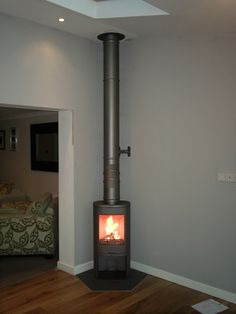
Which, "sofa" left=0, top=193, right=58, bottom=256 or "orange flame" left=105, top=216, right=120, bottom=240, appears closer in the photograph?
"orange flame" left=105, top=216, right=120, bottom=240

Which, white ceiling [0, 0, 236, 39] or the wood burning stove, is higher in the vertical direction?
white ceiling [0, 0, 236, 39]

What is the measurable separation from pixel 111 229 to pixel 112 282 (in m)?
0.56

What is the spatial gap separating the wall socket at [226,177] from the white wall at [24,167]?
357 centimetres

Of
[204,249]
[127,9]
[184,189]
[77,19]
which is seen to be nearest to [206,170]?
[184,189]

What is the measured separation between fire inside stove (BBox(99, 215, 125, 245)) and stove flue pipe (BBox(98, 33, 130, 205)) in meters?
0.18

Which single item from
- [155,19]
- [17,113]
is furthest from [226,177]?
[17,113]

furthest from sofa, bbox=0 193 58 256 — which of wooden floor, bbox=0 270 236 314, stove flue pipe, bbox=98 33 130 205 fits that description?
stove flue pipe, bbox=98 33 130 205

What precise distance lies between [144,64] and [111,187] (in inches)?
56.7

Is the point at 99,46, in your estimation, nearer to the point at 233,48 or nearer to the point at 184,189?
the point at 233,48

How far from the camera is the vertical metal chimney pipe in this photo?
3.78 meters

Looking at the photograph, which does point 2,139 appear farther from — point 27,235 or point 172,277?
point 172,277

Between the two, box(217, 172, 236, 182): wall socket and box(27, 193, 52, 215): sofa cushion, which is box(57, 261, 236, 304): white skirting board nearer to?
box(27, 193, 52, 215): sofa cushion

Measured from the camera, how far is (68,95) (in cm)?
382

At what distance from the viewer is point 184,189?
3.63 metres
